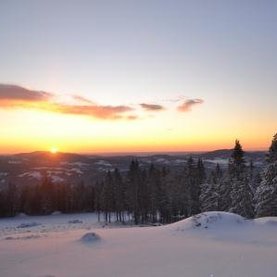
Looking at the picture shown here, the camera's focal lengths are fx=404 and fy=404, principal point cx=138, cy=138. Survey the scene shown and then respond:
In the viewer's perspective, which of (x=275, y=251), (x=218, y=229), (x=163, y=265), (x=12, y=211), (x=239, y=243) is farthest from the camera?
(x=12, y=211)

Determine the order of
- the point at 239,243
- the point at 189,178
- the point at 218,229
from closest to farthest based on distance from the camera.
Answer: the point at 239,243 → the point at 218,229 → the point at 189,178

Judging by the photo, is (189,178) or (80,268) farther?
(189,178)

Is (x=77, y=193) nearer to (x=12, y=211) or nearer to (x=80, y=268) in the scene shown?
(x=12, y=211)

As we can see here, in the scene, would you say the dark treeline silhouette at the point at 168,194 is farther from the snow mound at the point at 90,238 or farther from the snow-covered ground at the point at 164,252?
the snow mound at the point at 90,238

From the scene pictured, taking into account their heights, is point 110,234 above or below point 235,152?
below

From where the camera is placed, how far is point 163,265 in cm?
1930

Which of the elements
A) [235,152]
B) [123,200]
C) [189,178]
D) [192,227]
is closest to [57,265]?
[192,227]

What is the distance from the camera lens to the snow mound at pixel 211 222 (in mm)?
30609

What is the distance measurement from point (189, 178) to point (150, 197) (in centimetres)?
877

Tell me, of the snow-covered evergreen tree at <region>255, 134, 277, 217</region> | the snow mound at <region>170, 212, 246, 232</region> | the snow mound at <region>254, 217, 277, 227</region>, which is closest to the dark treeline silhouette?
the snow-covered evergreen tree at <region>255, 134, 277, 217</region>

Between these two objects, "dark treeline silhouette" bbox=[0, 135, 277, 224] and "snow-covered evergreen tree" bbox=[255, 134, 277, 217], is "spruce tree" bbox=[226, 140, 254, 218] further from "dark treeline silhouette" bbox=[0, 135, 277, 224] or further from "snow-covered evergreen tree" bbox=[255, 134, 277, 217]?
"snow-covered evergreen tree" bbox=[255, 134, 277, 217]

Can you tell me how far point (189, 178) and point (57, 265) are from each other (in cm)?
5666

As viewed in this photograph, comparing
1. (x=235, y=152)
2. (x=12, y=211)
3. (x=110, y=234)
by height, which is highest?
(x=235, y=152)

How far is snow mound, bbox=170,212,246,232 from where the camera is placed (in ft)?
100
